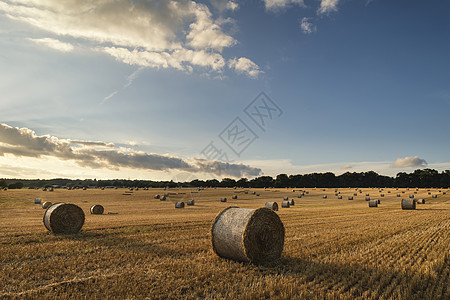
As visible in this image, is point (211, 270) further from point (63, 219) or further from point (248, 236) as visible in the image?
point (63, 219)

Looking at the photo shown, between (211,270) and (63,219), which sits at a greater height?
(63,219)

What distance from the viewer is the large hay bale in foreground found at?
26.9ft

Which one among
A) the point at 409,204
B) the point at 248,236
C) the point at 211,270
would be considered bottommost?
the point at 211,270

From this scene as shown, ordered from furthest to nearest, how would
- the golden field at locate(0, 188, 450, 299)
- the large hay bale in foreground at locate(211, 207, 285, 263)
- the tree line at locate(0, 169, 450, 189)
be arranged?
the tree line at locate(0, 169, 450, 189) → the large hay bale in foreground at locate(211, 207, 285, 263) → the golden field at locate(0, 188, 450, 299)

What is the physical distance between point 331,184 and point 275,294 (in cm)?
11858

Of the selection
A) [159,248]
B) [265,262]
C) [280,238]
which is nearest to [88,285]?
[159,248]

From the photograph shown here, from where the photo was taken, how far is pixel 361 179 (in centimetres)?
11762

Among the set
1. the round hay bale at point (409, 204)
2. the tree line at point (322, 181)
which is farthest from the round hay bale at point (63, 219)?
the tree line at point (322, 181)

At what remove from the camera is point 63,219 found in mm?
13914

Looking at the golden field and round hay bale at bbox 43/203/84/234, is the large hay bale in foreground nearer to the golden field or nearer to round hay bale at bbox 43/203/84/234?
the golden field

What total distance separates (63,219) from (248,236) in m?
10.1

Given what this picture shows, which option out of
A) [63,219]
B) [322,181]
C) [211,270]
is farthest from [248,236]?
[322,181]

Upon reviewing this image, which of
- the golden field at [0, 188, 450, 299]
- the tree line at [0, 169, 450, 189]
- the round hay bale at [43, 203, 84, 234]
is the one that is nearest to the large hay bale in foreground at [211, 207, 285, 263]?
the golden field at [0, 188, 450, 299]

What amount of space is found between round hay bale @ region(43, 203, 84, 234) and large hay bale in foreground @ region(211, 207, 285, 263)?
8841 millimetres
